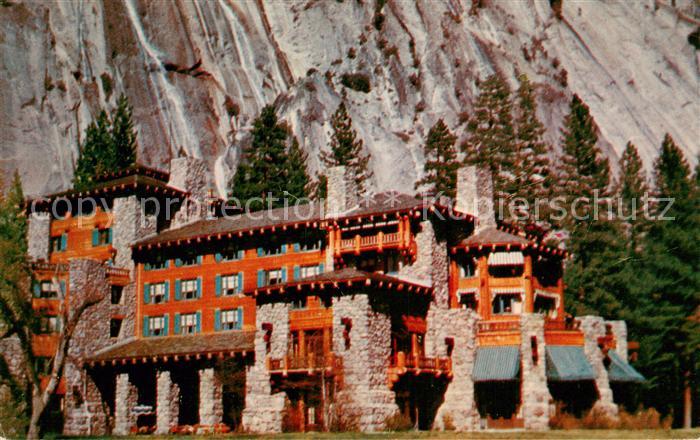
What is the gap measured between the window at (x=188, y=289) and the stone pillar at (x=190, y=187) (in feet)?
18.4

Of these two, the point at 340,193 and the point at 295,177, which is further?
the point at 295,177

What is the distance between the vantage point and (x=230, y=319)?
51.1 meters

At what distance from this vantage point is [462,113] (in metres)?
100

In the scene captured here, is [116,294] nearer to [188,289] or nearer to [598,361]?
[188,289]

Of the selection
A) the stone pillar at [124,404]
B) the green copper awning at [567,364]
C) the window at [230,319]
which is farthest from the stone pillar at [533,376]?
the stone pillar at [124,404]

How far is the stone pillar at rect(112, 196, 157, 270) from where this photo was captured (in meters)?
55.0

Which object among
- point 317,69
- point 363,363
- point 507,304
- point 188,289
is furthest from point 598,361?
point 317,69

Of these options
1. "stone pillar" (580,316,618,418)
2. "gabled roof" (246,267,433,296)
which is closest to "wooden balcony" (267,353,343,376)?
"gabled roof" (246,267,433,296)

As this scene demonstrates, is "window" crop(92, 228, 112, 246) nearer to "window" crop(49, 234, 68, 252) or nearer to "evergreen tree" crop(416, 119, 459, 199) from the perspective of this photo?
"window" crop(49, 234, 68, 252)

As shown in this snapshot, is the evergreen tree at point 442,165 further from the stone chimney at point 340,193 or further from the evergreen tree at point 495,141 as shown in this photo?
the stone chimney at point 340,193

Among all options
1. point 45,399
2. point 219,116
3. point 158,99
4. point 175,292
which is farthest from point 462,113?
point 45,399

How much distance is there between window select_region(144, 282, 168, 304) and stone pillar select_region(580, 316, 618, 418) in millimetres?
24479

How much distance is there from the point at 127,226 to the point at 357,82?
49.3 m

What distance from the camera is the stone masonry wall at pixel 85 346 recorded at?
163 feet
